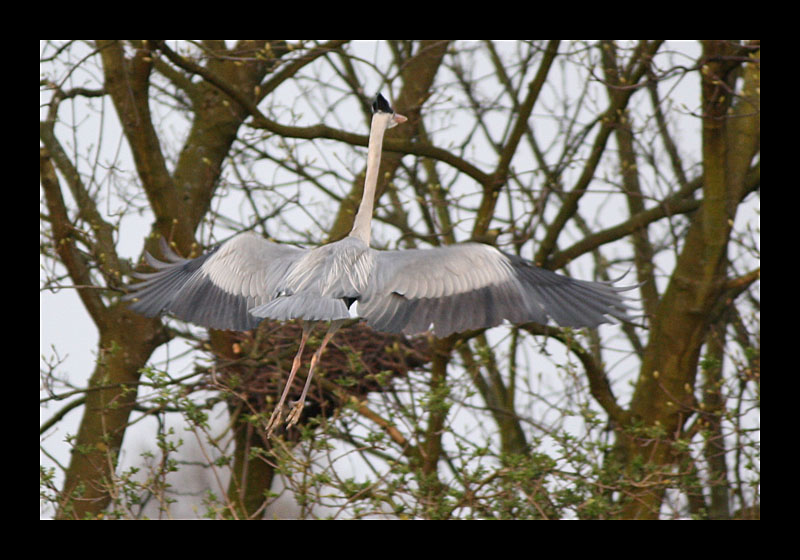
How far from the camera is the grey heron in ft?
16.6

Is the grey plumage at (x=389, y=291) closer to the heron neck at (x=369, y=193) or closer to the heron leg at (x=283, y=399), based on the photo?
the heron neck at (x=369, y=193)

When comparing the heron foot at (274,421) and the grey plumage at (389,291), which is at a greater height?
the grey plumage at (389,291)

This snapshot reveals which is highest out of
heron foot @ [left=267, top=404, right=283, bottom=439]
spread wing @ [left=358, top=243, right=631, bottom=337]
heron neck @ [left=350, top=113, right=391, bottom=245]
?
heron neck @ [left=350, top=113, right=391, bottom=245]

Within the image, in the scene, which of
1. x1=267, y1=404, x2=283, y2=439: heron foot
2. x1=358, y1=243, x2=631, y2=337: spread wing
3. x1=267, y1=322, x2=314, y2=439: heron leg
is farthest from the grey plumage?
x1=267, y1=404, x2=283, y2=439: heron foot

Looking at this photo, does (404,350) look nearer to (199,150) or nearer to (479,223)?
(479,223)

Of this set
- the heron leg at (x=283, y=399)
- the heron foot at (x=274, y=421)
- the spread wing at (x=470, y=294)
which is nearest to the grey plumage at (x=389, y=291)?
the spread wing at (x=470, y=294)

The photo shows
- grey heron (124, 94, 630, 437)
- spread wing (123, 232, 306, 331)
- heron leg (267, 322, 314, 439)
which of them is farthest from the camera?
spread wing (123, 232, 306, 331)

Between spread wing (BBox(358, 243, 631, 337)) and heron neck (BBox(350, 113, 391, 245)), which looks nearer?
spread wing (BBox(358, 243, 631, 337))

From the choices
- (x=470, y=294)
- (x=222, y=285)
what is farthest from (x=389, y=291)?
(x=222, y=285)

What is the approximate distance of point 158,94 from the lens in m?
9.34

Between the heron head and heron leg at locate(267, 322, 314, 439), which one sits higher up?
the heron head

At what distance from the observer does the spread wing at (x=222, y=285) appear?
18.3ft

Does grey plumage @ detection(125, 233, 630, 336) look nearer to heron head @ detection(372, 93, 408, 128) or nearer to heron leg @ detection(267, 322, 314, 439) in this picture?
heron leg @ detection(267, 322, 314, 439)
